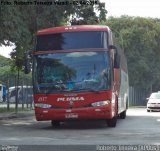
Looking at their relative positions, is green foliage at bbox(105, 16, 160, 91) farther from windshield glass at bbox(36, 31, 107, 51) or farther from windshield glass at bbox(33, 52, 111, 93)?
windshield glass at bbox(33, 52, 111, 93)

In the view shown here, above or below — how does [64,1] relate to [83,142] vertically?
above

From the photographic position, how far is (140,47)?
67.7 meters

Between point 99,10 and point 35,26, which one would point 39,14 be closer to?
point 35,26

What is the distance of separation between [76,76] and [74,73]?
13 centimetres

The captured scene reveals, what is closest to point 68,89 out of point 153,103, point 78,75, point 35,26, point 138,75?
point 78,75

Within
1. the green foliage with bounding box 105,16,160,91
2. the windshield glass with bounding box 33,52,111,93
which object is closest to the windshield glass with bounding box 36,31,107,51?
the windshield glass with bounding box 33,52,111,93

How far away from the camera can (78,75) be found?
1872cm

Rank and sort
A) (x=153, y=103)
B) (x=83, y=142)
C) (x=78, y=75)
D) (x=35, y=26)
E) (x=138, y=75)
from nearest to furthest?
(x=83, y=142) → (x=78, y=75) → (x=35, y=26) → (x=153, y=103) → (x=138, y=75)

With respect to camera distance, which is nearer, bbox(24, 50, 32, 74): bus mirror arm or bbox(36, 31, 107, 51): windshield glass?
bbox(36, 31, 107, 51): windshield glass

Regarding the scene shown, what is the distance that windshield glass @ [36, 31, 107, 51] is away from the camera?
1902 cm

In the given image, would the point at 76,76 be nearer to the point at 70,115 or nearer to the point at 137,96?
the point at 70,115

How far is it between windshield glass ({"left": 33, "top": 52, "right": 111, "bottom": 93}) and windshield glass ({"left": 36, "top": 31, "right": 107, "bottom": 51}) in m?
0.30

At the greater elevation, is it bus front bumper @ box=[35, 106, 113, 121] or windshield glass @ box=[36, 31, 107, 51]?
windshield glass @ box=[36, 31, 107, 51]

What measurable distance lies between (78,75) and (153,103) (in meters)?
22.3
